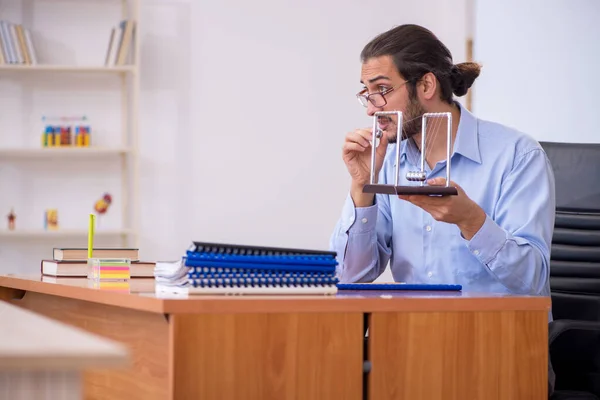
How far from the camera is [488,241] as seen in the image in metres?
1.92

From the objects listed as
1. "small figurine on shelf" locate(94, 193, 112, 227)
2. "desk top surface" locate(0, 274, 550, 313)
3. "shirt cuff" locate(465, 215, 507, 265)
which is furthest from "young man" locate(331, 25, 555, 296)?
"small figurine on shelf" locate(94, 193, 112, 227)

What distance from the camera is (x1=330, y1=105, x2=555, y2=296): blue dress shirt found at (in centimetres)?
A: 199

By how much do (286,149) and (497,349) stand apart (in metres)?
3.14

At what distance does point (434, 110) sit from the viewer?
2.37 metres

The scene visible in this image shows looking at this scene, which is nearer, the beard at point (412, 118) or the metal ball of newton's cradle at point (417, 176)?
the metal ball of newton's cradle at point (417, 176)

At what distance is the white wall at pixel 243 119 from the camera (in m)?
4.42

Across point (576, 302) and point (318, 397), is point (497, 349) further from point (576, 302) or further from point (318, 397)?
point (576, 302)

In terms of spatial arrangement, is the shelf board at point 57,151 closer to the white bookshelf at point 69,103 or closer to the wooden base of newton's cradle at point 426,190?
the white bookshelf at point 69,103

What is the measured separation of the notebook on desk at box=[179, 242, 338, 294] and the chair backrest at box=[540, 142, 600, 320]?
1016 millimetres

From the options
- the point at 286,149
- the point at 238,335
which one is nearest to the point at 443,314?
the point at 238,335

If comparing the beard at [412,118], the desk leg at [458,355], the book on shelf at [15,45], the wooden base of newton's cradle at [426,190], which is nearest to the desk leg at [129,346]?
the desk leg at [458,355]

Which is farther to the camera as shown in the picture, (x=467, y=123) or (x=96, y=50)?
(x=96, y=50)

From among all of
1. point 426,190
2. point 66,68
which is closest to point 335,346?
point 426,190

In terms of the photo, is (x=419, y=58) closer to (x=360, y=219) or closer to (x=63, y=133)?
(x=360, y=219)
